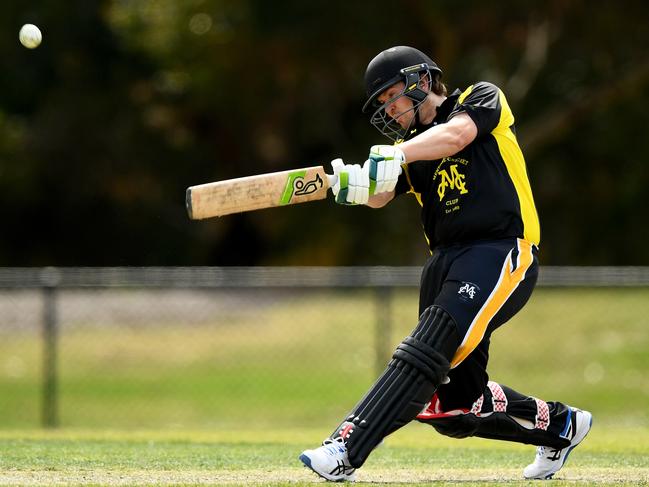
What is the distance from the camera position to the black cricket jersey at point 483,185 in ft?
19.1

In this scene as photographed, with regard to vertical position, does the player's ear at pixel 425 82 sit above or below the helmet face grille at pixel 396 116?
above

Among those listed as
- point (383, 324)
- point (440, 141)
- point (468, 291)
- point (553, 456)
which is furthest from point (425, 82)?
point (383, 324)

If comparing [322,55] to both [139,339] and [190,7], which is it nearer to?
[190,7]

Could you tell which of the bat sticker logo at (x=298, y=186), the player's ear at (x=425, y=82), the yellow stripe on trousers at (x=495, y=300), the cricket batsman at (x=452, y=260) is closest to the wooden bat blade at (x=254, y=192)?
the bat sticker logo at (x=298, y=186)

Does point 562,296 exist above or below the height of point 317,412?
above

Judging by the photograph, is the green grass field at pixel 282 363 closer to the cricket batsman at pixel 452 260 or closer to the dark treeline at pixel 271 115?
the cricket batsman at pixel 452 260

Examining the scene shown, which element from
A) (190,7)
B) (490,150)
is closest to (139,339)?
(190,7)

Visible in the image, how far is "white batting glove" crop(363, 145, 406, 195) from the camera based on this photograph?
5.52 m

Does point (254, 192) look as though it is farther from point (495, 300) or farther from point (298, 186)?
point (495, 300)

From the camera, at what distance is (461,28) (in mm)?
22859

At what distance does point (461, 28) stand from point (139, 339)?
10.7 meters

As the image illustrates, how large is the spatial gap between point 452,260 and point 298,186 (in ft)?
3.02

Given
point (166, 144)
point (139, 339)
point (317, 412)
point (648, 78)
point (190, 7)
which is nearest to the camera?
point (317, 412)

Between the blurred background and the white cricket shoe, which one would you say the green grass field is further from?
the white cricket shoe
